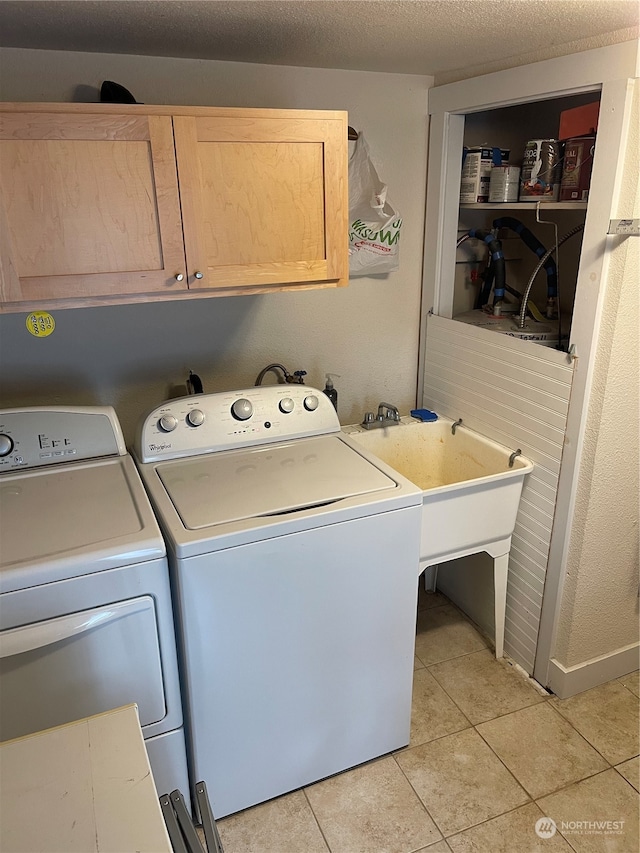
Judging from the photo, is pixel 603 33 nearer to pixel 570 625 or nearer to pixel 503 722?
pixel 570 625

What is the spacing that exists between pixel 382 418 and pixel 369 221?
0.71m

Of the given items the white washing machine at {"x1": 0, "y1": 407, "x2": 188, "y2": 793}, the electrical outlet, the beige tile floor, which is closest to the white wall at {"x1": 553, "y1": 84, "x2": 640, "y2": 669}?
the electrical outlet

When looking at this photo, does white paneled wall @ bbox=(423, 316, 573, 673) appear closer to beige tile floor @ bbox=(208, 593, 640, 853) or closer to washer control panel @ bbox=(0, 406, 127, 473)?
beige tile floor @ bbox=(208, 593, 640, 853)

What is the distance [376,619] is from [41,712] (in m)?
0.85

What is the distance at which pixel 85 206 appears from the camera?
1460 mm

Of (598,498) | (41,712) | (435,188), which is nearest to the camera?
(41,712)

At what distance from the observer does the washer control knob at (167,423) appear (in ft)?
5.95

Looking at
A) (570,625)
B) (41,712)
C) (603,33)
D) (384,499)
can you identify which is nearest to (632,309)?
(603,33)

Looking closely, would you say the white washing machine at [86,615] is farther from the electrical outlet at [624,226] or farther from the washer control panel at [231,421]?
the electrical outlet at [624,226]

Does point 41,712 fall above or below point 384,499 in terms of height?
below

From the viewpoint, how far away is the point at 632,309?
5.40ft

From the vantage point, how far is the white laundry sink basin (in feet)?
6.23

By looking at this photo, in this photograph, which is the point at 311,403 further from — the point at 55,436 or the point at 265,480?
the point at 55,436

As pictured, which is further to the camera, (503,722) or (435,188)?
(435,188)
